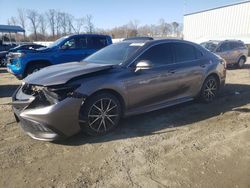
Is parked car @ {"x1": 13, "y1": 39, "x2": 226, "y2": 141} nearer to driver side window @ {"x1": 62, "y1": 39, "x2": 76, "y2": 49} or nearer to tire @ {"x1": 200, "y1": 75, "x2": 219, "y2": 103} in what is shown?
tire @ {"x1": 200, "y1": 75, "x2": 219, "y2": 103}

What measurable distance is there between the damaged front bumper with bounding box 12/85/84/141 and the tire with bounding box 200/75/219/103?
3416 millimetres

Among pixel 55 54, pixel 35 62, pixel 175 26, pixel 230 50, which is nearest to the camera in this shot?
pixel 35 62

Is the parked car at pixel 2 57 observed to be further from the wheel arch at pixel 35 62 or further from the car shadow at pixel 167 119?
the car shadow at pixel 167 119

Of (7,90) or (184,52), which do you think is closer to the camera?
(184,52)

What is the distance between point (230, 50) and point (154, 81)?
10242mm

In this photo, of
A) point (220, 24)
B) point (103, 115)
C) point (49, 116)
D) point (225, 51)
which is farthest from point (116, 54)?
point (220, 24)

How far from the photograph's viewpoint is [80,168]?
3.37m

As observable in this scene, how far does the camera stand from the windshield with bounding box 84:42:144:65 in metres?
4.91

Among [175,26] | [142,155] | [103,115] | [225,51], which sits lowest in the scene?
[142,155]

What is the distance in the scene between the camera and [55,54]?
9727mm

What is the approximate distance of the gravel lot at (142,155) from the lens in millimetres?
3107

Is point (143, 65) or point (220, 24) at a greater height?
point (220, 24)

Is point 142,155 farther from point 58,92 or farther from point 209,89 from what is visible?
point 209,89

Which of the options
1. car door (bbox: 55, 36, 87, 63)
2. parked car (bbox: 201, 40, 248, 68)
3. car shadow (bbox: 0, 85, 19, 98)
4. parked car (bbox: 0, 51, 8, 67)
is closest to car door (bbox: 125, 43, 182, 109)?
car shadow (bbox: 0, 85, 19, 98)
